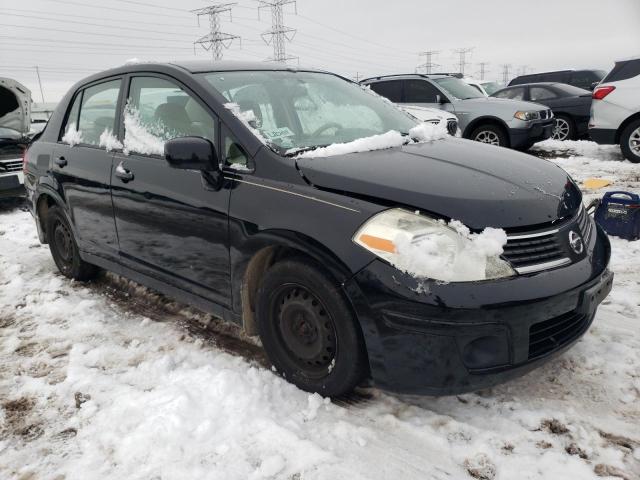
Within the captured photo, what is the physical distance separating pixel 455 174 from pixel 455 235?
1.45 feet

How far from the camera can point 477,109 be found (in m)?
9.72

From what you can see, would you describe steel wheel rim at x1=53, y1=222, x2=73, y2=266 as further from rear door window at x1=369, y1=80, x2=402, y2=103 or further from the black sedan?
the black sedan

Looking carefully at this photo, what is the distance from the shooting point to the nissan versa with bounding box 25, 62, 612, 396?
2.13 metres

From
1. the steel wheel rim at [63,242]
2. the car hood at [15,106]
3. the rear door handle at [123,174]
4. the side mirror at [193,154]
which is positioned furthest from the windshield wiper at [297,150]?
the car hood at [15,106]

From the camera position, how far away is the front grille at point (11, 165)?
7180 millimetres

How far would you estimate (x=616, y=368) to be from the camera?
8.91 ft

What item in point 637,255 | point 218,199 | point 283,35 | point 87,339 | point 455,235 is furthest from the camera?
point 283,35

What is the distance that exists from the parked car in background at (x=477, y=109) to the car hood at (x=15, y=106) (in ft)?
20.9

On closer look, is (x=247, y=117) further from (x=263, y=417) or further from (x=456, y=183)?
(x=263, y=417)

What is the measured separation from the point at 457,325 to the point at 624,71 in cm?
887

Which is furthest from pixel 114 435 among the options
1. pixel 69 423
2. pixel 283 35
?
pixel 283 35

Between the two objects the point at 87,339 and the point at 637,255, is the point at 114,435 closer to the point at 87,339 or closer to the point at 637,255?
the point at 87,339

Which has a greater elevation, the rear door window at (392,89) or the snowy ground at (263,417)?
the rear door window at (392,89)

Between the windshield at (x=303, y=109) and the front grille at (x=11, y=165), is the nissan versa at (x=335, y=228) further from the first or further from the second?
the front grille at (x=11, y=165)
